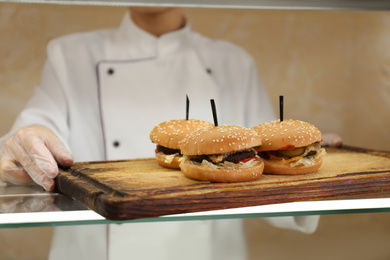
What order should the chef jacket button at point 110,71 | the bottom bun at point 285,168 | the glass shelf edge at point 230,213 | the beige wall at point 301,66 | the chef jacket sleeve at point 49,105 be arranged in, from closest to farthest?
the glass shelf edge at point 230,213 → the bottom bun at point 285,168 → the chef jacket sleeve at point 49,105 → the chef jacket button at point 110,71 → the beige wall at point 301,66

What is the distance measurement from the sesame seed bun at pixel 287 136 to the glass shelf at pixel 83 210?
20cm

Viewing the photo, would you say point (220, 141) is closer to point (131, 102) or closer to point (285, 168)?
point (285, 168)

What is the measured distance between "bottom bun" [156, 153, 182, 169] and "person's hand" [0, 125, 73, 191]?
0.79 ft

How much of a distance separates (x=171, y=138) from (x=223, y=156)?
0.23 meters

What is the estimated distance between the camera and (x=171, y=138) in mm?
1264

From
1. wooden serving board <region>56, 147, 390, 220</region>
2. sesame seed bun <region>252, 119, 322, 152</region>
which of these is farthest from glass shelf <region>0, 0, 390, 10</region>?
wooden serving board <region>56, 147, 390, 220</region>

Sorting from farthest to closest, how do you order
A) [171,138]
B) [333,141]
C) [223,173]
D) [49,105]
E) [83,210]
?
[49,105], [333,141], [171,138], [223,173], [83,210]

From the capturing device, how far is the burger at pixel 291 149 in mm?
1149

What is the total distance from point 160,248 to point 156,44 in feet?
2.64

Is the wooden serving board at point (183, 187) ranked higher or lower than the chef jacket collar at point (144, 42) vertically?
lower

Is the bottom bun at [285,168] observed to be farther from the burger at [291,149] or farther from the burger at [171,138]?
the burger at [171,138]

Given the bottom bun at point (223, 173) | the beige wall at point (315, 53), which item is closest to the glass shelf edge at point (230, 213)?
the bottom bun at point (223, 173)

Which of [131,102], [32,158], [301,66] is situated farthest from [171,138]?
[301,66]

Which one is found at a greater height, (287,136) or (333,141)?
(287,136)
